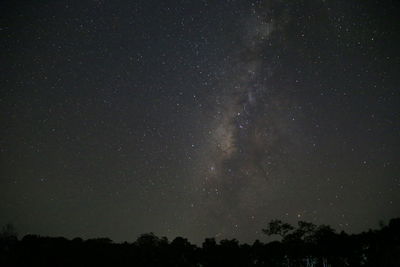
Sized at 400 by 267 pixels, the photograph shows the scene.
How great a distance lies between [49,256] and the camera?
46312mm

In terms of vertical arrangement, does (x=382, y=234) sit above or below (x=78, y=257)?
above

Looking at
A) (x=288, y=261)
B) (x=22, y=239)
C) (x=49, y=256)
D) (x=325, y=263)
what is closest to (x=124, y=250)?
(x=49, y=256)

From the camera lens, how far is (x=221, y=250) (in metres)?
59.9

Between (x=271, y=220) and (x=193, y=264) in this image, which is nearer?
(x=193, y=264)

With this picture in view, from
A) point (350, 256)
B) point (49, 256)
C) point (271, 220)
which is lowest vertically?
point (49, 256)

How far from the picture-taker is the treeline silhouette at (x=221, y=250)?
46250 millimetres

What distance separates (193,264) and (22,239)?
26703 mm

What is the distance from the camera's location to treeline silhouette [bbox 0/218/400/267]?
46250 millimetres

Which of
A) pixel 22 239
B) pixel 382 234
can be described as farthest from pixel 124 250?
pixel 382 234

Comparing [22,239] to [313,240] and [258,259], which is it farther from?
[313,240]

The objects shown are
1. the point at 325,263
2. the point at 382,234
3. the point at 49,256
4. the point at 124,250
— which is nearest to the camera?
the point at 49,256

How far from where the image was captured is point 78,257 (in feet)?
155

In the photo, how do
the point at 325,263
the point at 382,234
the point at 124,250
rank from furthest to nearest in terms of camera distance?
the point at 325,263 → the point at 382,234 → the point at 124,250

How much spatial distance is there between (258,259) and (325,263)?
450 inches
